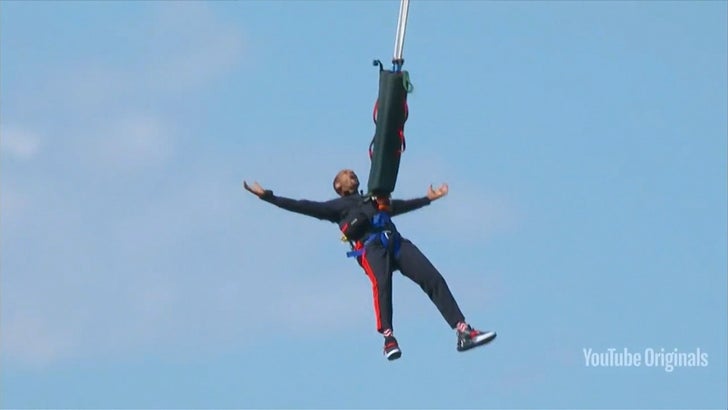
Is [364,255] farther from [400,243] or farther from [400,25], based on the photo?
[400,25]

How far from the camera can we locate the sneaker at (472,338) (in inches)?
605

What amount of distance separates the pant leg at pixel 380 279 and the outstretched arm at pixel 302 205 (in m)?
0.47

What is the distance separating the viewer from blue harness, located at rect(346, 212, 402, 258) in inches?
624

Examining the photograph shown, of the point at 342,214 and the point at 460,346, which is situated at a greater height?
the point at 342,214

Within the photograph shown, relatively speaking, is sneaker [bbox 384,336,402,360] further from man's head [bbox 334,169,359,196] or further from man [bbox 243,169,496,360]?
man's head [bbox 334,169,359,196]

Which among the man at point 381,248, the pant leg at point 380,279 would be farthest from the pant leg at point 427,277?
the pant leg at point 380,279

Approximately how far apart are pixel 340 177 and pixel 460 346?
77.5 inches

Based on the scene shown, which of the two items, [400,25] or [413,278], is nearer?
[400,25]

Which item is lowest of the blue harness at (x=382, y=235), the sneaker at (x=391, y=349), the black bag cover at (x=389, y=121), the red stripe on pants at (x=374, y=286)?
the sneaker at (x=391, y=349)

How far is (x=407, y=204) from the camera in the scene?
16.1 m

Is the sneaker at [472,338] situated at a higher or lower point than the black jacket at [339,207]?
lower

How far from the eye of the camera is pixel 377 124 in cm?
1523

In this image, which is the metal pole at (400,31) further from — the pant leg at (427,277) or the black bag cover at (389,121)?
the pant leg at (427,277)

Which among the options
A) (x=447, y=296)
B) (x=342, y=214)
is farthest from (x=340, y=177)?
(x=447, y=296)
